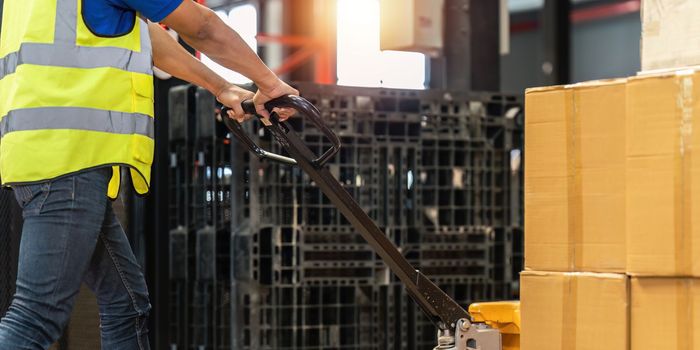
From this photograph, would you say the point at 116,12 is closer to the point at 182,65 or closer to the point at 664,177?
the point at 182,65

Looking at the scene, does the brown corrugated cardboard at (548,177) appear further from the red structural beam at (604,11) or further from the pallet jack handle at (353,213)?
the red structural beam at (604,11)

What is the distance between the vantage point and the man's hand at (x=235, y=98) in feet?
10.0

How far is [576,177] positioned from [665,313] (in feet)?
1.41

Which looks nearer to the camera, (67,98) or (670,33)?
(67,98)

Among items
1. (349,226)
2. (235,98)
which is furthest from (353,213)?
(349,226)

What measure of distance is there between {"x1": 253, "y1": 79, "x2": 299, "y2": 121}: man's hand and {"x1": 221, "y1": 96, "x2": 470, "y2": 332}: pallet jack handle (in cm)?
1

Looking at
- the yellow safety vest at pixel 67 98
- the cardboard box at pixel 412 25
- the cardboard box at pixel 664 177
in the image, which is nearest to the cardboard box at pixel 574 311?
the cardboard box at pixel 664 177

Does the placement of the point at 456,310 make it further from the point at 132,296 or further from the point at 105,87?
the point at 105,87

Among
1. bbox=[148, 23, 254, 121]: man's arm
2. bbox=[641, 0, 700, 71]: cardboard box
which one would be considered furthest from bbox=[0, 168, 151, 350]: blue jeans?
bbox=[641, 0, 700, 71]: cardboard box

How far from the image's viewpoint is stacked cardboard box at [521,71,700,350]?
8.69 ft

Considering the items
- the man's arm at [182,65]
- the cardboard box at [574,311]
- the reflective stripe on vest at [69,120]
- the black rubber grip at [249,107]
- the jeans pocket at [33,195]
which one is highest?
the man's arm at [182,65]

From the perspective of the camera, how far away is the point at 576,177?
2.89 meters

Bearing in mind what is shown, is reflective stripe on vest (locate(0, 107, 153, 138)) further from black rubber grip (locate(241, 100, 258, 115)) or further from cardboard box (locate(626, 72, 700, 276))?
cardboard box (locate(626, 72, 700, 276))

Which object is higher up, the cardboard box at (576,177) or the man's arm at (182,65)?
the man's arm at (182,65)
